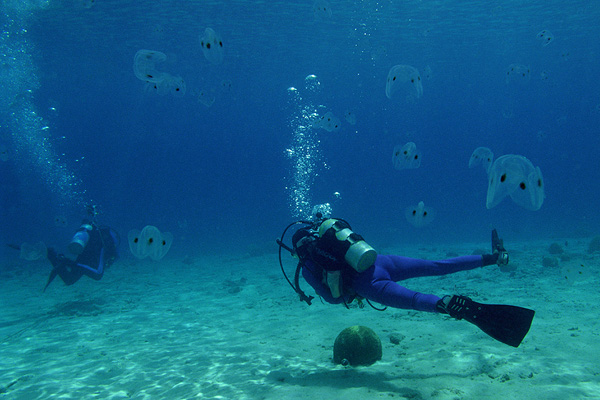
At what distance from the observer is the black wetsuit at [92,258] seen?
400 inches

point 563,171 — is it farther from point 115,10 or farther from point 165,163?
point 165,163

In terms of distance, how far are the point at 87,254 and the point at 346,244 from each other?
10.0 m

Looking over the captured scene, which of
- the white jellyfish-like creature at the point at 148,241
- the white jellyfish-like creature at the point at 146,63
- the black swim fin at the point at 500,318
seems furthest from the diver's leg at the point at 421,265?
the white jellyfish-like creature at the point at 146,63

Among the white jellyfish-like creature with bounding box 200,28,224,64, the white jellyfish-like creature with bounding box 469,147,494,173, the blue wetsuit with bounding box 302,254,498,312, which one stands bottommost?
the blue wetsuit with bounding box 302,254,498,312

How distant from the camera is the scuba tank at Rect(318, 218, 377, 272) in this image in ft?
13.6

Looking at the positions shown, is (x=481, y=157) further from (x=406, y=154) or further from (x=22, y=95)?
(x=22, y=95)

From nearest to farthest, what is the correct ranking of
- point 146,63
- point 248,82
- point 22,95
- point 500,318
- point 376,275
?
point 500,318
point 376,275
point 146,63
point 22,95
point 248,82

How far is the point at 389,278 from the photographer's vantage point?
4488 mm

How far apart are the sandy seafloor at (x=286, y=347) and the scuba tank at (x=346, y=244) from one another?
4.59 ft

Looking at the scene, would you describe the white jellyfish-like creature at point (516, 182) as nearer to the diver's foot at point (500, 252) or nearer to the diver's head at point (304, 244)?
the diver's foot at point (500, 252)

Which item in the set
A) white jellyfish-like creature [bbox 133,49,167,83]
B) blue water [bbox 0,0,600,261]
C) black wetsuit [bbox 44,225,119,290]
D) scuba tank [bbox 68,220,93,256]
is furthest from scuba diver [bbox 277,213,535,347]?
blue water [bbox 0,0,600,261]

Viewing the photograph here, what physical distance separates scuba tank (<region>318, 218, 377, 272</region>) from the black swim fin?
3.53ft

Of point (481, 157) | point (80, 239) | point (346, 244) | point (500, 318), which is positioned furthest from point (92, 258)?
point (481, 157)

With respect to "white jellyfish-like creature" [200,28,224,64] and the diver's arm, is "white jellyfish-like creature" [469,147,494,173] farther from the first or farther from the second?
"white jellyfish-like creature" [200,28,224,64]
